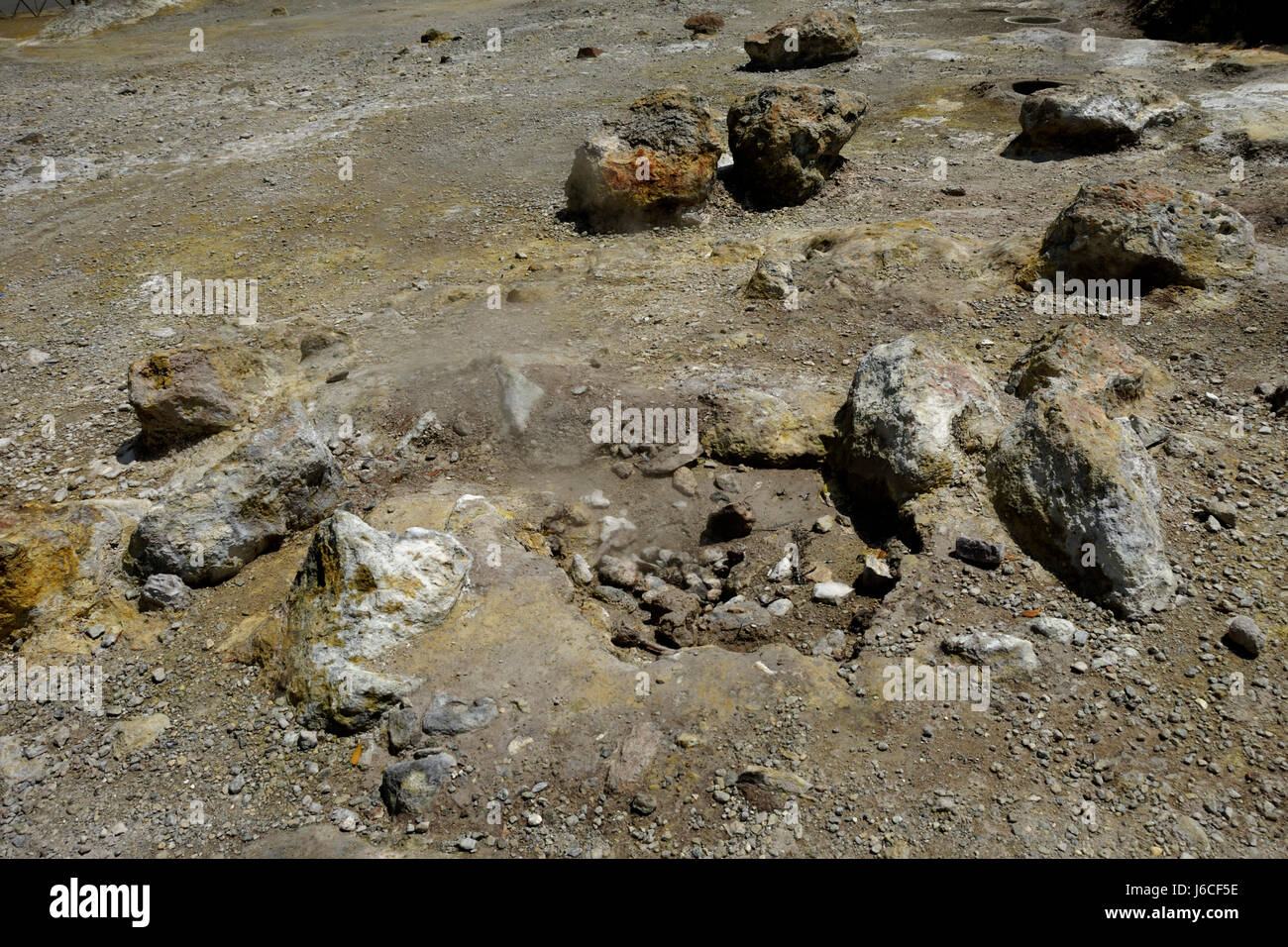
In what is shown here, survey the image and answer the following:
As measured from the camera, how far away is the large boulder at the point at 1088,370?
6.86m

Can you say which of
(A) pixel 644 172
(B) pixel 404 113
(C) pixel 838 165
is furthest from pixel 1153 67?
(B) pixel 404 113

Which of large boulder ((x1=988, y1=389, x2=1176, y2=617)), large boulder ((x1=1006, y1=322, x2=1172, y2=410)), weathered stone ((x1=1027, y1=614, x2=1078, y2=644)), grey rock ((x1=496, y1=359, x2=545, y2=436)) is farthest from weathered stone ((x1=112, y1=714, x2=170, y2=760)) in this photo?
large boulder ((x1=1006, y1=322, x2=1172, y2=410))

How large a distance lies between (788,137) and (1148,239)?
4.92 m

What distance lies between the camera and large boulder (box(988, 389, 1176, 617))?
545 cm

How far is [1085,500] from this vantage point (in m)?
5.63

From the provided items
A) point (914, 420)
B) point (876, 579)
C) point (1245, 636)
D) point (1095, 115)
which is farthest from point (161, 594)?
point (1095, 115)

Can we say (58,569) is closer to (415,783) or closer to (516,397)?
(415,783)

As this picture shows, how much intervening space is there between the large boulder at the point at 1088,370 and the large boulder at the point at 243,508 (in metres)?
5.93

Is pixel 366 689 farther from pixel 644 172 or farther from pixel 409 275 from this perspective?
pixel 644 172

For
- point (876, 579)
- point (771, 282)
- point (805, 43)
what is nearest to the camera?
point (876, 579)

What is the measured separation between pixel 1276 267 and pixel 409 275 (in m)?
9.59

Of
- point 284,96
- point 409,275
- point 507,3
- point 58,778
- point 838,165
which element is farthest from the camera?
point 507,3

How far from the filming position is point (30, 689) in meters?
5.70

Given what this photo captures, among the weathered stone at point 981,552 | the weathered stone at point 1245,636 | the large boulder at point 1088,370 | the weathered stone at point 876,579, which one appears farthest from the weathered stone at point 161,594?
the weathered stone at point 1245,636
